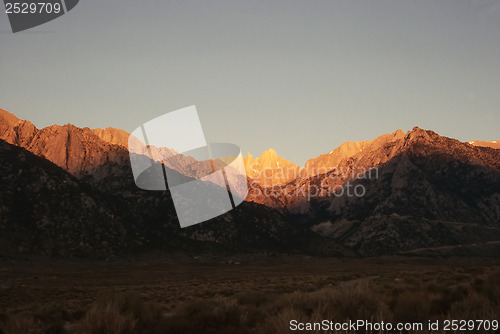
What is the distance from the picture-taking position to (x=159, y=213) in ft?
439

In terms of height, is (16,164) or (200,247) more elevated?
(16,164)

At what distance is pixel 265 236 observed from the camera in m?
141

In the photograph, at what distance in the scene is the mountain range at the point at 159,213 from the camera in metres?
99.1

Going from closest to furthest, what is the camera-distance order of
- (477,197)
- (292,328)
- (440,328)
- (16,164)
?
(292,328) < (440,328) < (16,164) < (477,197)

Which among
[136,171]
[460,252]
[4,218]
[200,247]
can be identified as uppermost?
[136,171]

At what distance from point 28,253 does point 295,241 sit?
8863 centimetres

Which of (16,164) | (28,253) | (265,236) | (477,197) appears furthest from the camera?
(477,197)

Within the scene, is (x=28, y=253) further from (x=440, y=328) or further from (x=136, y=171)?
(x=440, y=328)

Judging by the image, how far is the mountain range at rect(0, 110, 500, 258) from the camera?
99.1 m

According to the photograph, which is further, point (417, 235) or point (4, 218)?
point (417, 235)

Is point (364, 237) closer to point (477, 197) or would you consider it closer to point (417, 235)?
point (417, 235)

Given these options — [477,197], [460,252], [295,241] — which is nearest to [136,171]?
[295,241]

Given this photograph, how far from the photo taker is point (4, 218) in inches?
3632

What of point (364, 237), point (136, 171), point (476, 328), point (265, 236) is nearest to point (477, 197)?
point (364, 237)
